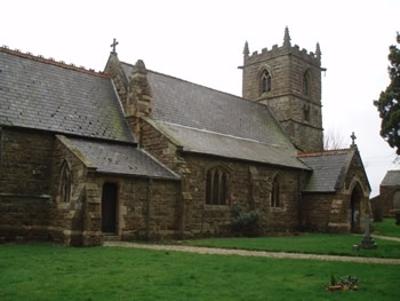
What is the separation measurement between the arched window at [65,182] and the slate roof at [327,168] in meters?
18.0

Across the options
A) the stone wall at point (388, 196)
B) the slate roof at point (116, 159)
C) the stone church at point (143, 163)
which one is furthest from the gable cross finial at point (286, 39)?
the stone wall at point (388, 196)

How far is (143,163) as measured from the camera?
2619 centimetres

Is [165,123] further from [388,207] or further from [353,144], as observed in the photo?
[388,207]

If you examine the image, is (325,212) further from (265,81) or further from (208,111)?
(265,81)

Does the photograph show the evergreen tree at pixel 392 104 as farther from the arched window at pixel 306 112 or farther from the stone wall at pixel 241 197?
the arched window at pixel 306 112

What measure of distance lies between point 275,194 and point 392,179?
39.3 m

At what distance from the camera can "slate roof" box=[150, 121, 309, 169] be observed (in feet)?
92.3

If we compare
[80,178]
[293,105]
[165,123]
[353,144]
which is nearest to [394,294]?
[80,178]

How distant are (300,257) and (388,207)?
2070 inches

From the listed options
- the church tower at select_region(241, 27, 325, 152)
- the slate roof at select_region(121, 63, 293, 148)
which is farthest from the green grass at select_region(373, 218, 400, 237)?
the slate roof at select_region(121, 63, 293, 148)

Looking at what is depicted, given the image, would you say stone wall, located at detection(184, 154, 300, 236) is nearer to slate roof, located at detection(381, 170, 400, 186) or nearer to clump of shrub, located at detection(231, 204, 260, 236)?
clump of shrub, located at detection(231, 204, 260, 236)

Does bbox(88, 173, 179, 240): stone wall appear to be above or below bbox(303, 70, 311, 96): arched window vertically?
below

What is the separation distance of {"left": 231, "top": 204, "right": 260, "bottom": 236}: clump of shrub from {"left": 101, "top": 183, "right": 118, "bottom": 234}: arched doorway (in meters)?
7.72

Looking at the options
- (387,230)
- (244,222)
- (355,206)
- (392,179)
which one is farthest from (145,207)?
(392,179)
